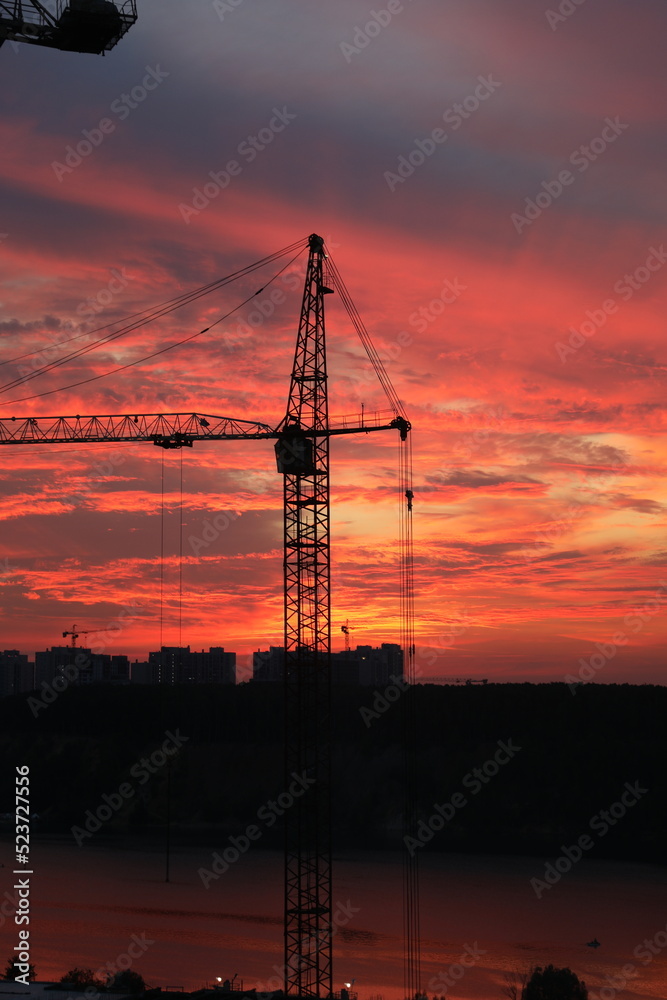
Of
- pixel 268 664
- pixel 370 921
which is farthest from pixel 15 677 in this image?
pixel 370 921

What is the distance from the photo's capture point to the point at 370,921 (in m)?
48.1

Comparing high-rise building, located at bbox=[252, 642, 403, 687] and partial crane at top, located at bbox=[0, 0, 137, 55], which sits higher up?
partial crane at top, located at bbox=[0, 0, 137, 55]

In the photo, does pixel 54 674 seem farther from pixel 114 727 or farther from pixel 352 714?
pixel 352 714

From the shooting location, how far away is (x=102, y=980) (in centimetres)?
3716

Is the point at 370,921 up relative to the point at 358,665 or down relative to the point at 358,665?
down

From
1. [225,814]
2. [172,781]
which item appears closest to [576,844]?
[225,814]

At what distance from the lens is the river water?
4094 centimetres

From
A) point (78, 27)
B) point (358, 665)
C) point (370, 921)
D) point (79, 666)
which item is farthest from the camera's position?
point (79, 666)

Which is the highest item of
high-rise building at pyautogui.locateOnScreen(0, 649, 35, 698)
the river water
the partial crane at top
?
the partial crane at top

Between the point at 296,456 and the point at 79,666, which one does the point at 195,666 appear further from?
the point at 296,456

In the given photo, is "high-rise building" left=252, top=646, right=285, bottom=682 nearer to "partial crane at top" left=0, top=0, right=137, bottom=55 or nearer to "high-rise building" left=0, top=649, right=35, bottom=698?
"high-rise building" left=0, top=649, right=35, bottom=698

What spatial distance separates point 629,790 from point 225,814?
30.3 m

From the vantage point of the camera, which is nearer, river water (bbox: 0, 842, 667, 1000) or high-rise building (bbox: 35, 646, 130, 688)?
river water (bbox: 0, 842, 667, 1000)

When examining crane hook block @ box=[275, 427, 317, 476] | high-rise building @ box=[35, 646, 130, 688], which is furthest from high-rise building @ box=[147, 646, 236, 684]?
crane hook block @ box=[275, 427, 317, 476]
